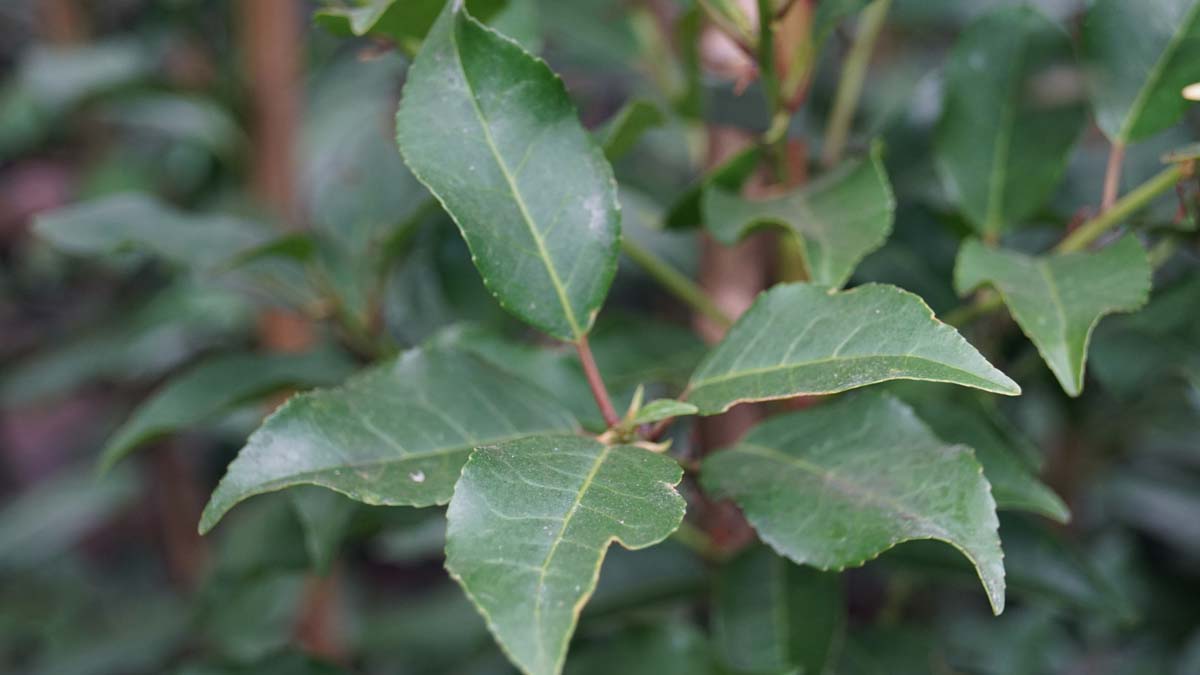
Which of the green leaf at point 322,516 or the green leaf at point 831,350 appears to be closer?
the green leaf at point 831,350

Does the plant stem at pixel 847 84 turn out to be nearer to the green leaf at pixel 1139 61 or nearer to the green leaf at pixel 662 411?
the green leaf at pixel 1139 61

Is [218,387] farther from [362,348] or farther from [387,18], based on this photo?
[387,18]

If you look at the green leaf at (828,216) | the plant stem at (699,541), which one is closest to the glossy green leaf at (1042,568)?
the plant stem at (699,541)

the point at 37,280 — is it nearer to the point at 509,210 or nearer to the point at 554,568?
the point at 509,210

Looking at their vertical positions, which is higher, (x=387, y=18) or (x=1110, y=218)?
(x=387, y=18)

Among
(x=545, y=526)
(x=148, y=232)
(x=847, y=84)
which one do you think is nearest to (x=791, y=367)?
(x=545, y=526)

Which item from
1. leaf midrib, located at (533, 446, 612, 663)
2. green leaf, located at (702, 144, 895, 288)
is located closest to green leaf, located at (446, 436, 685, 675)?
leaf midrib, located at (533, 446, 612, 663)
